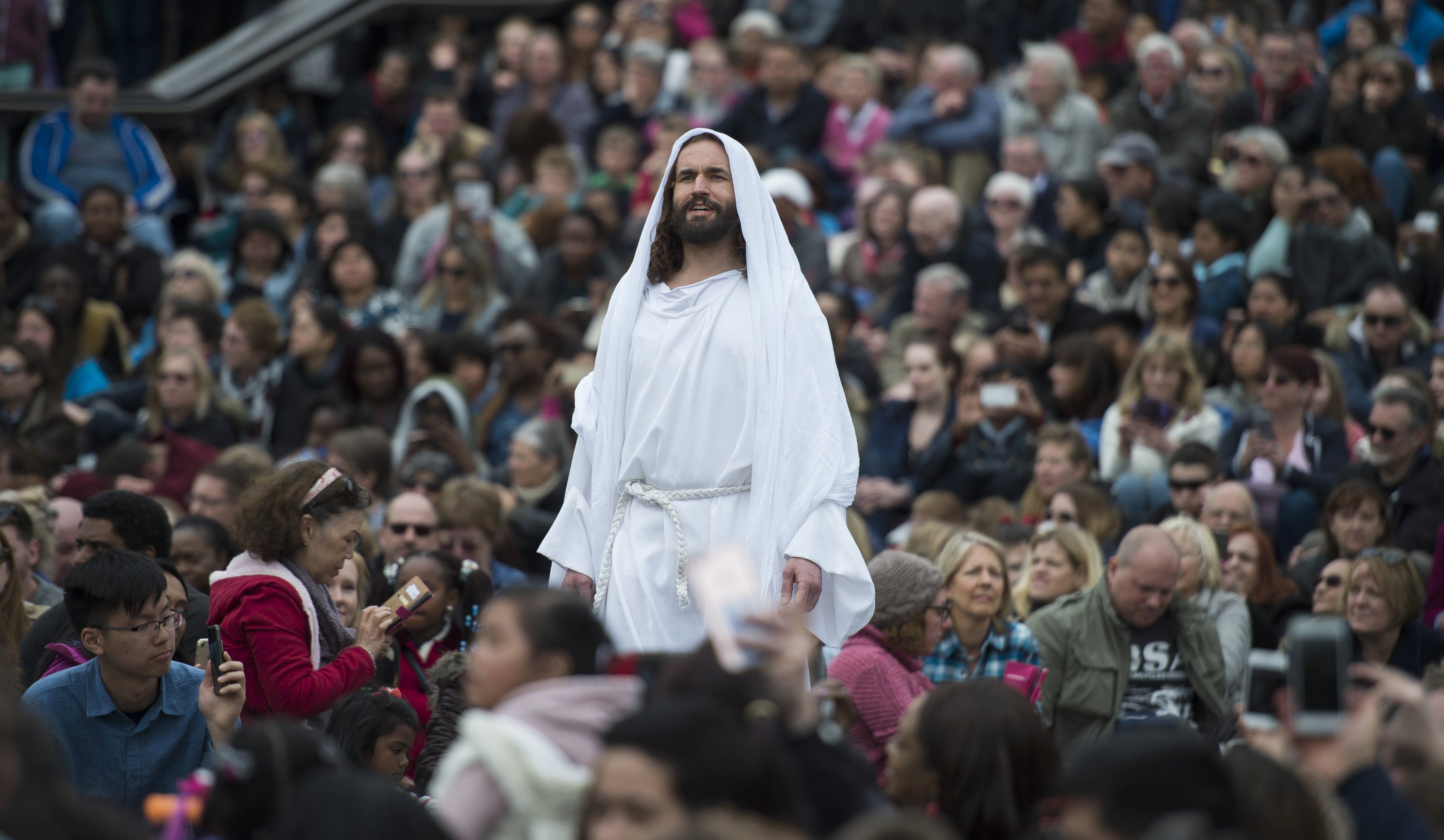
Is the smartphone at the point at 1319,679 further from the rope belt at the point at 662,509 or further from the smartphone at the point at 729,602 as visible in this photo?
the rope belt at the point at 662,509

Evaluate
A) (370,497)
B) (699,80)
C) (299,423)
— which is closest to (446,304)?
(299,423)

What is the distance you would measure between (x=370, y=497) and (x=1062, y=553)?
325 cm

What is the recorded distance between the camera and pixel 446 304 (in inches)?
459

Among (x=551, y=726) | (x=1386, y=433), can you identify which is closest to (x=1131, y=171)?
(x=1386, y=433)

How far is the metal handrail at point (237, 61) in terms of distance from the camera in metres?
14.0

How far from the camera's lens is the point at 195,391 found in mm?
10062

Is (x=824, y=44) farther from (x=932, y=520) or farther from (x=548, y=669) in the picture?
(x=548, y=669)

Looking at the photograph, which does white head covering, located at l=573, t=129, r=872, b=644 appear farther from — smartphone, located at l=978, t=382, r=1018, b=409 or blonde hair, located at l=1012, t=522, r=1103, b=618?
smartphone, located at l=978, t=382, r=1018, b=409

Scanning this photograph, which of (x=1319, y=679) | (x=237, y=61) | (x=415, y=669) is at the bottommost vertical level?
(x=415, y=669)

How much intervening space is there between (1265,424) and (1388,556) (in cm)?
191

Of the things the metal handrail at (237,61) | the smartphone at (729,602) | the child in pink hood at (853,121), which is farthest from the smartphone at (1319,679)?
the metal handrail at (237,61)

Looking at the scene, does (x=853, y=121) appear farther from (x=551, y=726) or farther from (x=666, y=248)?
(x=551, y=726)

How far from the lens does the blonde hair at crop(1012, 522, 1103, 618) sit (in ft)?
25.0

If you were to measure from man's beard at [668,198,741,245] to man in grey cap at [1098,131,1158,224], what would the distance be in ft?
22.6
